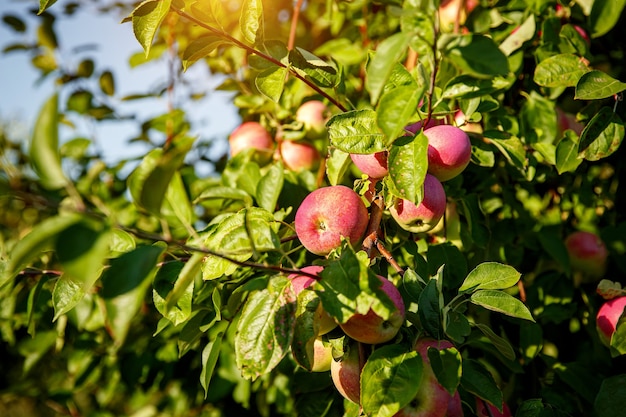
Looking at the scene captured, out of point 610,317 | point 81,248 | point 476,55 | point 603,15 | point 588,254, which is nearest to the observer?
point 81,248

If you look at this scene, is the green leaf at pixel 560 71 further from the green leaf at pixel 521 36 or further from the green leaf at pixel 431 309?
the green leaf at pixel 431 309

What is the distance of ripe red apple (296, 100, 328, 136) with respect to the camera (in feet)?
4.60

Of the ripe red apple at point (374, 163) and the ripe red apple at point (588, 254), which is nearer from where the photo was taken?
the ripe red apple at point (374, 163)

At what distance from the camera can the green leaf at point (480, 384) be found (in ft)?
2.56

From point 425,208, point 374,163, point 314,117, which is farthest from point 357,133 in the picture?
point 314,117

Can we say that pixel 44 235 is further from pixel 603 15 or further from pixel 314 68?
pixel 603 15

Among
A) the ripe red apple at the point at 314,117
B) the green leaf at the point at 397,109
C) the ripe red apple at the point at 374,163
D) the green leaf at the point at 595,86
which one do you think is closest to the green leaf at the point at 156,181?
the green leaf at the point at 397,109

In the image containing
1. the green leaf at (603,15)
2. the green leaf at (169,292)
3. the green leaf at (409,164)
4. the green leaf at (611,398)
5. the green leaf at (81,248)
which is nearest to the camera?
the green leaf at (81,248)

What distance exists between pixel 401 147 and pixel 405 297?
265 mm

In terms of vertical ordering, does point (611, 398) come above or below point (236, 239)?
below

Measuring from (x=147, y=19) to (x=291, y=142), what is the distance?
2.20ft

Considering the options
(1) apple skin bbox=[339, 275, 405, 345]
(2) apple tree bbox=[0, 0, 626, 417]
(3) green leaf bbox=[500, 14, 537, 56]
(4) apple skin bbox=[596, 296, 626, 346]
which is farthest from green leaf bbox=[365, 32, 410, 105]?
(4) apple skin bbox=[596, 296, 626, 346]

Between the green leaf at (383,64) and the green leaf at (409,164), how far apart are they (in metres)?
0.18

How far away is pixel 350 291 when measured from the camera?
26.3 inches
